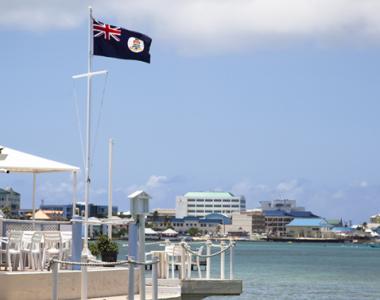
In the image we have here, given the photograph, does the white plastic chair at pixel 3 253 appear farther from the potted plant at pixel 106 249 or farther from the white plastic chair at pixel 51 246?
the potted plant at pixel 106 249

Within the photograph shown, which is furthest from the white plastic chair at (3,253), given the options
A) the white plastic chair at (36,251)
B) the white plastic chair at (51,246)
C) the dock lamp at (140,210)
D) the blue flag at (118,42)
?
the blue flag at (118,42)

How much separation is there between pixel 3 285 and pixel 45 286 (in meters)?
0.95

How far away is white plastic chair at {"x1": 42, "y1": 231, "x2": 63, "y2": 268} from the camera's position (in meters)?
20.1

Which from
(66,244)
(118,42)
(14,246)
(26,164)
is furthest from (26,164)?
(118,42)

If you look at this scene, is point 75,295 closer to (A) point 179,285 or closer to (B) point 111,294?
(B) point 111,294

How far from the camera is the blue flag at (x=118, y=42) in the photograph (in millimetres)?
26703

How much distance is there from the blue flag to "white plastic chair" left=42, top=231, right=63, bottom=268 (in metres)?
7.30

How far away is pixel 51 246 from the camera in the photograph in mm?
20672

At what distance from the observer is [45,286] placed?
18641mm

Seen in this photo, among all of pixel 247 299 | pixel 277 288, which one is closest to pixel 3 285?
pixel 247 299

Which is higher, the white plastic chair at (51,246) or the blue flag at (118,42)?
the blue flag at (118,42)

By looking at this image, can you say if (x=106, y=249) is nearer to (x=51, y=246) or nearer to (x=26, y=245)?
(x=51, y=246)

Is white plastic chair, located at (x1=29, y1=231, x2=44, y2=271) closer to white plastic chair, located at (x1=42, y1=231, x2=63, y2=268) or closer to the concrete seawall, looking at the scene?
white plastic chair, located at (x1=42, y1=231, x2=63, y2=268)

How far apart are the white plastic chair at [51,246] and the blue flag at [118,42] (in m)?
7.30
